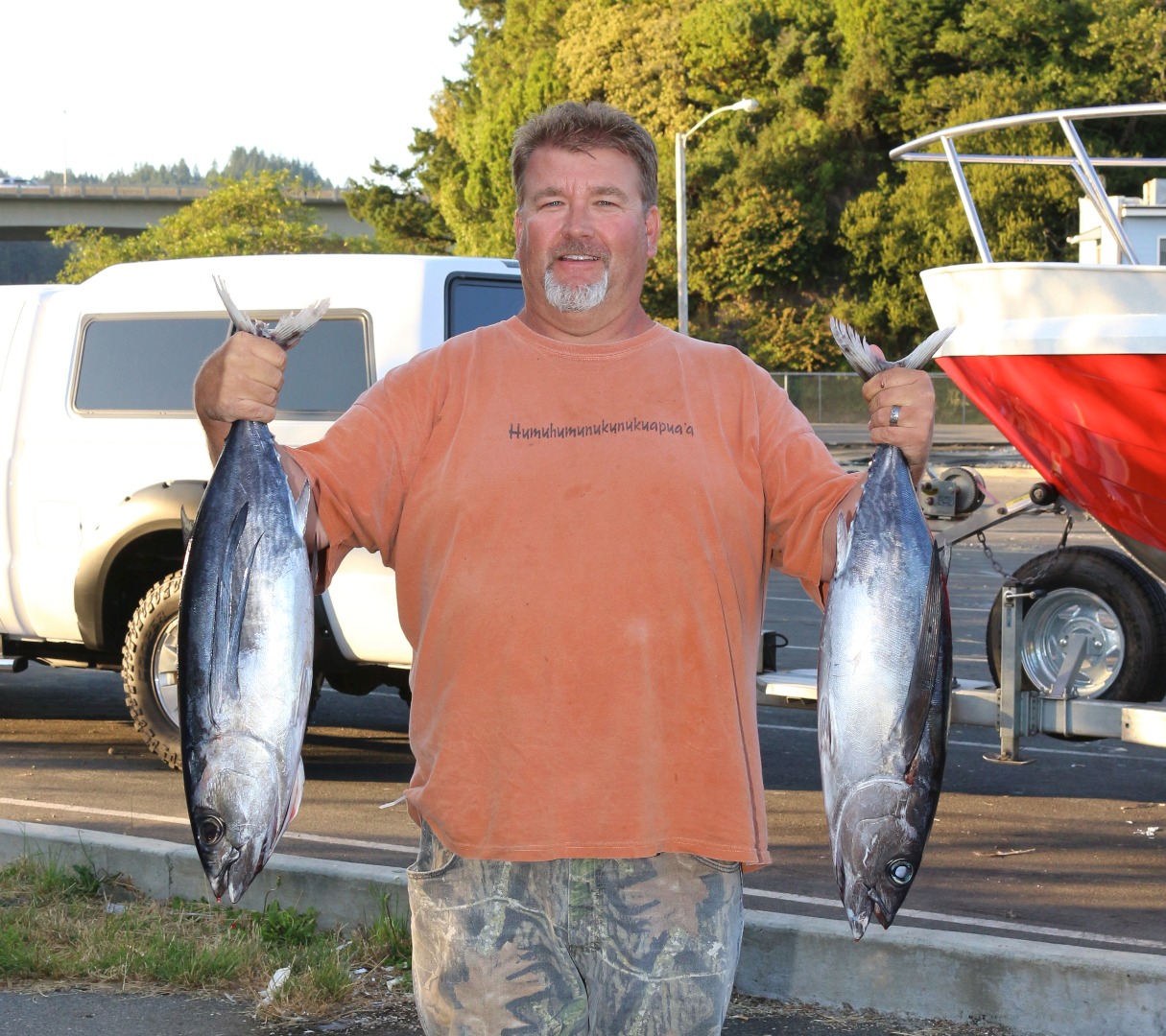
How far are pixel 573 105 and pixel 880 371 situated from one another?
73cm

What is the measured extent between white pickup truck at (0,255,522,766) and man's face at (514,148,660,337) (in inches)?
162

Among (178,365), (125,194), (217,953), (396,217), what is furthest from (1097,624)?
(125,194)

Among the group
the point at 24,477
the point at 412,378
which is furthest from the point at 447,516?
the point at 24,477

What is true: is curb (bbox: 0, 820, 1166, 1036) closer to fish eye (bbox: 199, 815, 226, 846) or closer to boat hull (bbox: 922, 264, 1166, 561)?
fish eye (bbox: 199, 815, 226, 846)

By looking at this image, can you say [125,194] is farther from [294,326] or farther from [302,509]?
[302,509]

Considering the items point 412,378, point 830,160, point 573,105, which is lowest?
point 412,378

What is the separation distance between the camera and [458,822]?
2.72m

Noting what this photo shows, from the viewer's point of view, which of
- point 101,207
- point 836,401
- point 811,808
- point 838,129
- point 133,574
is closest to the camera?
point 811,808

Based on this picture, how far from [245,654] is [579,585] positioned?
22.8 inches

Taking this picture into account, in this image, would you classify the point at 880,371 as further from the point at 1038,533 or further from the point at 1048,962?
the point at 1038,533

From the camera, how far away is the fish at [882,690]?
2.46 m

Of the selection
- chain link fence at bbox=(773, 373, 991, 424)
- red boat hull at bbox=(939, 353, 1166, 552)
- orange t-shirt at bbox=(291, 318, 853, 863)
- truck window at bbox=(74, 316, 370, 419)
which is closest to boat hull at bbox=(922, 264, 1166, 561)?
red boat hull at bbox=(939, 353, 1166, 552)

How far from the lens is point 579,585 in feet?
8.87

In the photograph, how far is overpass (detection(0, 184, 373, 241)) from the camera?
6769cm
